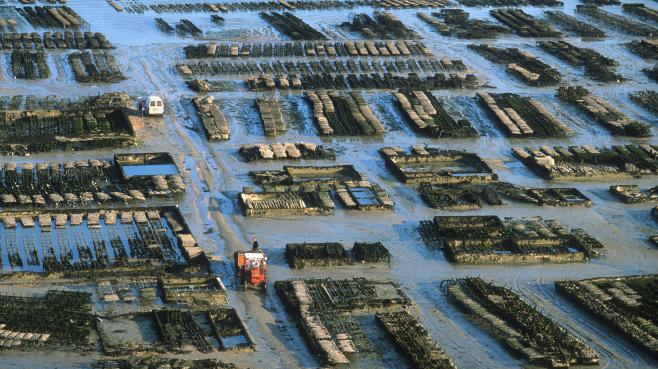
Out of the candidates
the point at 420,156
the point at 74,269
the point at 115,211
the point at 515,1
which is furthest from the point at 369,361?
the point at 515,1

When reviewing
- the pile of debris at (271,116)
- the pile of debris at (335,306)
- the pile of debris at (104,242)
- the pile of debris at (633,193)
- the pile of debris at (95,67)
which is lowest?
the pile of debris at (95,67)

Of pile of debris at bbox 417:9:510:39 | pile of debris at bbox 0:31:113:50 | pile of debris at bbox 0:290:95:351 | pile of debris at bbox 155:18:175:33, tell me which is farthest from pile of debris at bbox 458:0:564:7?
pile of debris at bbox 0:290:95:351

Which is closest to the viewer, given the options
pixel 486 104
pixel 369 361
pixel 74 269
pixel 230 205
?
pixel 369 361

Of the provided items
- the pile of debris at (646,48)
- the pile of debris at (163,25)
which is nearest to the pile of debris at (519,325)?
the pile of debris at (646,48)

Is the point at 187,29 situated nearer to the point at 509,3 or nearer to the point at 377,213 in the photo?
the point at 509,3

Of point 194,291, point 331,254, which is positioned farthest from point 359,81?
point 194,291

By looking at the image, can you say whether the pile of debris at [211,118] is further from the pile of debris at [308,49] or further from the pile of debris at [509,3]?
the pile of debris at [509,3]

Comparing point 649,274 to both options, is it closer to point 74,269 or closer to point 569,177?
point 569,177
